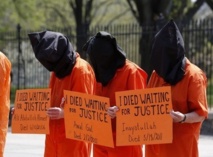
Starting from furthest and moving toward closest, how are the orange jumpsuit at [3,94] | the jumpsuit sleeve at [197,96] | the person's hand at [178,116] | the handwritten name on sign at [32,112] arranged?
the orange jumpsuit at [3,94] < the handwritten name on sign at [32,112] < the jumpsuit sleeve at [197,96] < the person's hand at [178,116]

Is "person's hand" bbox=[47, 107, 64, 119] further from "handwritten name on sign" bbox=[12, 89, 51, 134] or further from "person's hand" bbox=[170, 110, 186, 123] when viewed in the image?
"person's hand" bbox=[170, 110, 186, 123]

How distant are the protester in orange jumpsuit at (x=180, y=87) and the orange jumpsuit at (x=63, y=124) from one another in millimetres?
823

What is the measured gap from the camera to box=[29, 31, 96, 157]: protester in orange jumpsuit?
6016 mm

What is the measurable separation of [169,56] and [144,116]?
53cm

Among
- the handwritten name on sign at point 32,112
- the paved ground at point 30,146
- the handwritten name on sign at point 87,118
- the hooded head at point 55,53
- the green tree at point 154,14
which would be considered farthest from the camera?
the green tree at point 154,14

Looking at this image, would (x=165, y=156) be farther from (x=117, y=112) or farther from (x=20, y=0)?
(x=20, y=0)

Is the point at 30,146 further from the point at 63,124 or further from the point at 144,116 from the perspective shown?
the point at 144,116

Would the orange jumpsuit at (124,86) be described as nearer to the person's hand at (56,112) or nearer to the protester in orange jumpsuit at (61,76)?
the protester in orange jumpsuit at (61,76)

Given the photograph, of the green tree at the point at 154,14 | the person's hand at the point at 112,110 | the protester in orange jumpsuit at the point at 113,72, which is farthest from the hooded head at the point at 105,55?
the green tree at the point at 154,14

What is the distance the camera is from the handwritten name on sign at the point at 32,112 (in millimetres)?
6277

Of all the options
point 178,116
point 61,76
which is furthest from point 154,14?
point 178,116

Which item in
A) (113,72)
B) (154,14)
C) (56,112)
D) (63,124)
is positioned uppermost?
(154,14)

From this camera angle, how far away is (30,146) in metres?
12.5

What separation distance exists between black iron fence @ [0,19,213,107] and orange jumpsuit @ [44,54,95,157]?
28.3ft
